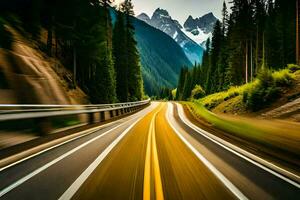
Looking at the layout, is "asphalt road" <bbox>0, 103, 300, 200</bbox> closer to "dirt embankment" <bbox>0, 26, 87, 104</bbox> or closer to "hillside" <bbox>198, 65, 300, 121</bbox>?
"dirt embankment" <bbox>0, 26, 87, 104</bbox>

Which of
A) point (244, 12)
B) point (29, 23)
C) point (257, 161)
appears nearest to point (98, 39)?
point (29, 23)

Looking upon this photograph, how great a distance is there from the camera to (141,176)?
6.40 meters

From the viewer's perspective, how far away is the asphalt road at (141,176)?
5250mm

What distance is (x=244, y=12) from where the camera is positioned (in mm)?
52344

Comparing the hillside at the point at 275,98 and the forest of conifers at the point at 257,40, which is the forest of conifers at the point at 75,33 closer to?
the hillside at the point at 275,98

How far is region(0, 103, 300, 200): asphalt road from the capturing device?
5250 millimetres

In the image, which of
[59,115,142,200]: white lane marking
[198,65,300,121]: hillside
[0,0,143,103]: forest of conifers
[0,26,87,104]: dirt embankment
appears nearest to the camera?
[59,115,142,200]: white lane marking

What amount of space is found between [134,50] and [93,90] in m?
23.9

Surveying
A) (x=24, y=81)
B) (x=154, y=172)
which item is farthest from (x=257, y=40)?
(x=154, y=172)

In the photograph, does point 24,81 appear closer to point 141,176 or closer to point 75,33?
point 141,176

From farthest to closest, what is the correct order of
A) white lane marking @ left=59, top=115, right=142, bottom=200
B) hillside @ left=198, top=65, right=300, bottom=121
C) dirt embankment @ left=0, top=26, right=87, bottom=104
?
hillside @ left=198, top=65, right=300, bottom=121 < dirt embankment @ left=0, top=26, right=87, bottom=104 < white lane marking @ left=59, top=115, right=142, bottom=200

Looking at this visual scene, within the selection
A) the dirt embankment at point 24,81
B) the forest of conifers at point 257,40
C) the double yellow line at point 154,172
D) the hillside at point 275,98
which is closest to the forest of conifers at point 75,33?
the dirt embankment at point 24,81

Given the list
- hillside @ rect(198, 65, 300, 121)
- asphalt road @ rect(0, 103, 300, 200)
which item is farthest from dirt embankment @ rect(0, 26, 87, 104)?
hillside @ rect(198, 65, 300, 121)

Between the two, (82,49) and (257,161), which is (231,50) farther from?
(257,161)
